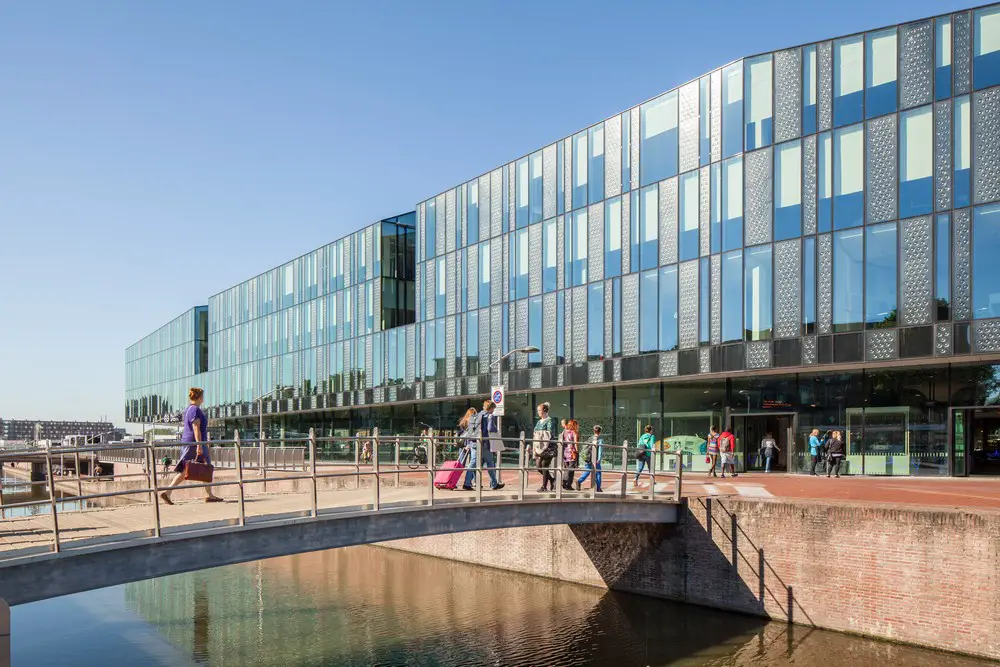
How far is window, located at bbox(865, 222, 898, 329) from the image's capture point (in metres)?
23.6

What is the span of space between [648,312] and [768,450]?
20.0ft

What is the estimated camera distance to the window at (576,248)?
106 feet

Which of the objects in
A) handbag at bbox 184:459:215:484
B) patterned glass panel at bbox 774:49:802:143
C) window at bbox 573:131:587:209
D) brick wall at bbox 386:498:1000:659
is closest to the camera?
handbag at bbox 184:459:215:484

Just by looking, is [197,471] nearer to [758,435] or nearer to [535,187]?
[758,435]

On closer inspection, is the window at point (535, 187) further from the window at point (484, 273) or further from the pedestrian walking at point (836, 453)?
the pedestrian walking at point (836, 453)

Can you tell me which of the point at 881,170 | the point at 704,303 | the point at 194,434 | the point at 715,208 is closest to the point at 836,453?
the point at 704,303

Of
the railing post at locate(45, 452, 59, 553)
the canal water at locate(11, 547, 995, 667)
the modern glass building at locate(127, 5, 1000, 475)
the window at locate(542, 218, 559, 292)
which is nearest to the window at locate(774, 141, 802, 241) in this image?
the modern glass building at locate(127, 5, 1000, 475)

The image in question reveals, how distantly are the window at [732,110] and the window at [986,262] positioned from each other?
24.0ft

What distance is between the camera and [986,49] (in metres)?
22.4

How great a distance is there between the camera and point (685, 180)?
93.6 ft

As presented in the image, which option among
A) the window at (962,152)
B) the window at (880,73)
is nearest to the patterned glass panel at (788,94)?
the window at (880,73)

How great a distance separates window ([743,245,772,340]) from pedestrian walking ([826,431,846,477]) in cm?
358

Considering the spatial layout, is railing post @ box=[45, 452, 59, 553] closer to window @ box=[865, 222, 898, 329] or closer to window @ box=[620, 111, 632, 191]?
window @ box=[865, 222, 898, 329]

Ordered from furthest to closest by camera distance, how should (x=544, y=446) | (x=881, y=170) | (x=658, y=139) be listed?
(x=658, y=139)
(x=881, y=170)
(x=544, y=446)
